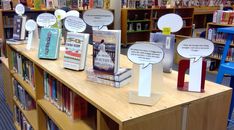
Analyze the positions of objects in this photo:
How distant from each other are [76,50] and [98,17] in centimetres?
24

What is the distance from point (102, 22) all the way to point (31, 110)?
125 centimetres

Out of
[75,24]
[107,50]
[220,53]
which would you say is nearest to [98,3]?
[220,53]

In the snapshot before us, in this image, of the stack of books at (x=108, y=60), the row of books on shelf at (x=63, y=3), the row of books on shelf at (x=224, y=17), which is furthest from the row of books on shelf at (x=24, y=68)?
the row of books on shelf at (x=224, y=17)

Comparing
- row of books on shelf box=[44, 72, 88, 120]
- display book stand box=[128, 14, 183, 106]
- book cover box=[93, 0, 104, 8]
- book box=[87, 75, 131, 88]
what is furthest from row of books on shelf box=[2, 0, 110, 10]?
display book stand box=[128, 14, 183, 106]

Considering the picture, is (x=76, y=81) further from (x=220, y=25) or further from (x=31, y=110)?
(x=220, y=25)

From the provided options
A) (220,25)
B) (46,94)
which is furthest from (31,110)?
(220,25)

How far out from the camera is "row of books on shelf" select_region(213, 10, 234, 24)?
445cm

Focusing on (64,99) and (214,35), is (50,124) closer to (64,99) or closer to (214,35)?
(64,99)

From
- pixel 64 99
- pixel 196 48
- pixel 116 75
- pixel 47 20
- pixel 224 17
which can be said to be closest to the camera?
pixel 196 48

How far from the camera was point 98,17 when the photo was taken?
57.7 inches

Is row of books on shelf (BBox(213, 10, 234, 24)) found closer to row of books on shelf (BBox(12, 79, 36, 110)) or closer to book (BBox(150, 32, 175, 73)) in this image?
book (BBox(150, 32, 175, 73))

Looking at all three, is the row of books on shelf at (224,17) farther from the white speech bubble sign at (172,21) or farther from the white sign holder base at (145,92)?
the white sign holder base at (145,92)

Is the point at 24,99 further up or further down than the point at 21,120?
further up

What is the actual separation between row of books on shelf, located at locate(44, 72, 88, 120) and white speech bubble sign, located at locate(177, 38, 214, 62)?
681mm
